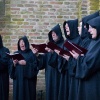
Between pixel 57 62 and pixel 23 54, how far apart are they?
117cm

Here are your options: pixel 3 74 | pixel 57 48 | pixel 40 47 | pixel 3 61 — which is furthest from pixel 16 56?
pixel 57 48

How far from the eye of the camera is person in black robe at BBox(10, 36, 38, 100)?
22.7ft

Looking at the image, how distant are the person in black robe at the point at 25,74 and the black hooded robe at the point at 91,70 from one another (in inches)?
100

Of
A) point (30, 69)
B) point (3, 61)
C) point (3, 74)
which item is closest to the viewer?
point (30, 69)

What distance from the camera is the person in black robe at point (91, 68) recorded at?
4.33m

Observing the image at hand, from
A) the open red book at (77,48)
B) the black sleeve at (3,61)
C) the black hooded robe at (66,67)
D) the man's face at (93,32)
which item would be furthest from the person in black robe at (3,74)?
the man's face at (93,32)

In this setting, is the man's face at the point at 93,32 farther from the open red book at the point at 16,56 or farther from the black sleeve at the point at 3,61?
the black sleeve at the point at 3,61

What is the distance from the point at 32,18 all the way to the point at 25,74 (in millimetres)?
1922

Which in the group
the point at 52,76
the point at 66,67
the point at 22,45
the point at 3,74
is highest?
the point at 22,45

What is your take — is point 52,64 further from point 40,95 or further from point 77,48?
point 40,95

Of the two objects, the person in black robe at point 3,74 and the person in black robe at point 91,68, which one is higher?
the person in black robe at point 91,68

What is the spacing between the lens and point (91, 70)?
4.33m

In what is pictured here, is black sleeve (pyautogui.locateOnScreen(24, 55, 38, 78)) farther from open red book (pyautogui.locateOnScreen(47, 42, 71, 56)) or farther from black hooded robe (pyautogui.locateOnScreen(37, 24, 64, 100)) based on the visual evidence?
open red book (pyautogui.locateOnScreen(47, 42, 71, 56))

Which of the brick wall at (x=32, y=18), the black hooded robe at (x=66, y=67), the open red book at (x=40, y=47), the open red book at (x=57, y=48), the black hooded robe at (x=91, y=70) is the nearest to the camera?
the black hooded robe at (x=91, y=70)
